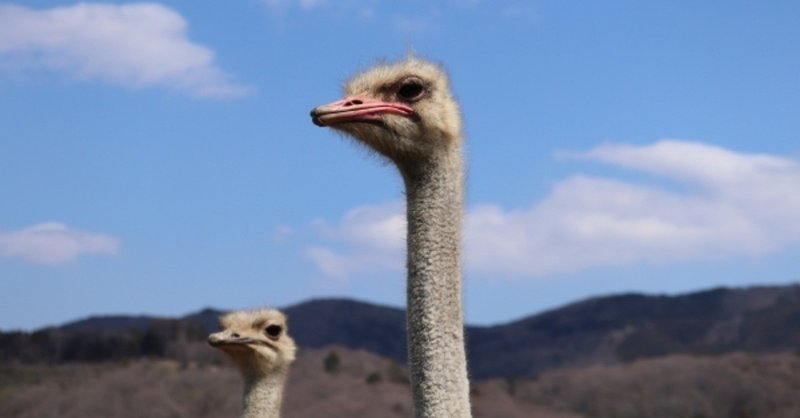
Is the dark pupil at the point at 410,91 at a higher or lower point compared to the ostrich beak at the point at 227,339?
lower

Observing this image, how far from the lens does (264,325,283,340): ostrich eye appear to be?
843 centimetres

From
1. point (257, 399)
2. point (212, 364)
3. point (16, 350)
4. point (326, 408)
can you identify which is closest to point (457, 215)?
point (257, 399)

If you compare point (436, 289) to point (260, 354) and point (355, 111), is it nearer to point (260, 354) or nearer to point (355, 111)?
point (355, 111)

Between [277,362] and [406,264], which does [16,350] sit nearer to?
[277,362]

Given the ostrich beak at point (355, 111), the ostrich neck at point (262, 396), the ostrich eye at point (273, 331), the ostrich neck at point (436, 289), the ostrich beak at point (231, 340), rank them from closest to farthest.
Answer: the ostrich neck at point (436, 289) → the ostrich beak at point (355, 111) → the ostrich neck at point (262, 396) → the ostrich beak at point (231, 340) → the ostrich eye at point (273, 331)

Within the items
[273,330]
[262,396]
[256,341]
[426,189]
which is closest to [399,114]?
[426,189]

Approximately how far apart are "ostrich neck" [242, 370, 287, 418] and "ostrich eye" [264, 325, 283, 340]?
31 cm

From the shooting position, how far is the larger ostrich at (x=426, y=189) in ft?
13.4

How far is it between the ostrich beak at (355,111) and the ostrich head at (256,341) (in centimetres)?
396

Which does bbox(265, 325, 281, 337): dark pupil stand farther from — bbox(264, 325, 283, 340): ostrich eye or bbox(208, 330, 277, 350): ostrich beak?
bbox(208, 330, 277, 350): ostrich beak

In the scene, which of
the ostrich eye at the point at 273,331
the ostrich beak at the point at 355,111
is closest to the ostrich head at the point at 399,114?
the ostrich beak at the point at 355,111

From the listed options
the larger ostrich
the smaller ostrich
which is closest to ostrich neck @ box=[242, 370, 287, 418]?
the smaller ostrich

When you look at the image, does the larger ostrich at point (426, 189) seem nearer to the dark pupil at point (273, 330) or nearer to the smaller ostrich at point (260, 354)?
the smaller ostrich at point (260, 354)

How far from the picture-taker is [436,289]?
4191 millimetres
